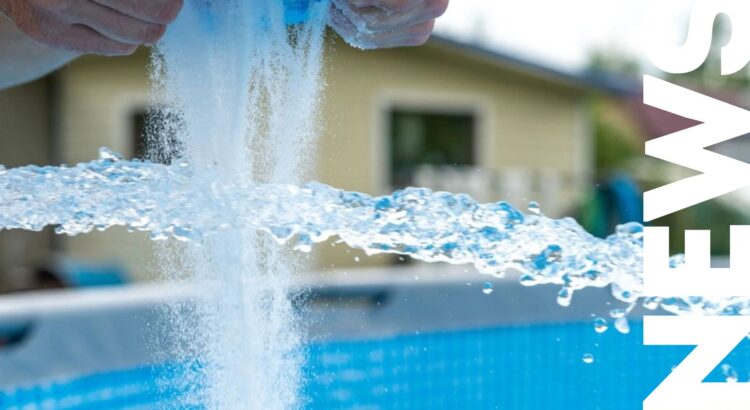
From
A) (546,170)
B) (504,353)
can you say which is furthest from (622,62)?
(504,353)

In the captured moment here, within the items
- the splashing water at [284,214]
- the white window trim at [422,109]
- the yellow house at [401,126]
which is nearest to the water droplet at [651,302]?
the splashing water at [284,214]

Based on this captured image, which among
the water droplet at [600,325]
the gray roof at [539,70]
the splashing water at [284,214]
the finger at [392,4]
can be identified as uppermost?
the gray roof at [539,70]

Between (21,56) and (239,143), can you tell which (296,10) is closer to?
(239,143)

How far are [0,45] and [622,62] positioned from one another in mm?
38337

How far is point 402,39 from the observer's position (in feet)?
4.68

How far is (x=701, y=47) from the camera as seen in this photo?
3.46m

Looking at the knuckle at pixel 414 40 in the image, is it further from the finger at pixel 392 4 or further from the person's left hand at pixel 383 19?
the finger at pixel 392 4

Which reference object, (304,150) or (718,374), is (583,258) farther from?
(718,374)

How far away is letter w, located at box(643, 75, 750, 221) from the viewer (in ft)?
9.85

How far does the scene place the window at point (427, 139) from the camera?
29.7 feet

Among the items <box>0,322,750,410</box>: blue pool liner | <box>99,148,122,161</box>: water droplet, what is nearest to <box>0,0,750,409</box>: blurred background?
<box>0,322,750,410</box>: blue pool liner

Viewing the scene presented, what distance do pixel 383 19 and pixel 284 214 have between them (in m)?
0.37

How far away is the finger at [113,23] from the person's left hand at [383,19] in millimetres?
258

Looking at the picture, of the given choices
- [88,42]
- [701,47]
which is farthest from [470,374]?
[88,42]
